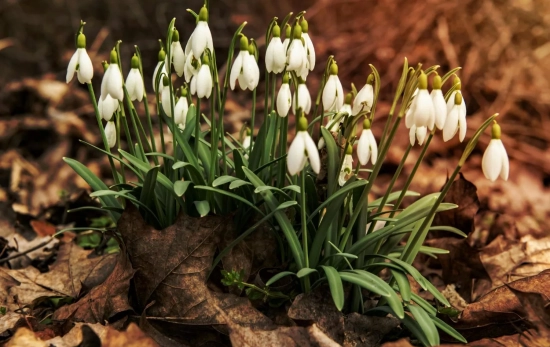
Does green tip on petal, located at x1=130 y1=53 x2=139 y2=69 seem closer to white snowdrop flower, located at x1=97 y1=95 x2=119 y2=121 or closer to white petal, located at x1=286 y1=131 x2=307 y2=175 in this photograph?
white snowdrop flower, located at x1=97 y1=95 x2=119 y2=121

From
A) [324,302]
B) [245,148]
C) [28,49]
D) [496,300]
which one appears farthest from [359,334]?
[28,49]

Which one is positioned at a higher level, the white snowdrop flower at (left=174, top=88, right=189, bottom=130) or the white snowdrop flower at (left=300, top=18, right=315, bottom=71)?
the white snowdrop flower at (left=300, top=18, right=315, bottom=71)

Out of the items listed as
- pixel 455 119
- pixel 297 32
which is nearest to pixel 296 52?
pixel 297 32

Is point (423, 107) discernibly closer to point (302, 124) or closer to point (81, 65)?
point (302, 124)

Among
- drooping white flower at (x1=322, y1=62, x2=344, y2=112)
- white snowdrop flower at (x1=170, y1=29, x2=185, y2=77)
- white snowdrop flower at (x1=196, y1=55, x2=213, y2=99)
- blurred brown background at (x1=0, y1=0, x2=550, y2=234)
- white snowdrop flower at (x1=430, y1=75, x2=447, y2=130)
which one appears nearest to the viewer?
white snowdrop flower at (x1=430, y1=75, x2=447, y2=130)

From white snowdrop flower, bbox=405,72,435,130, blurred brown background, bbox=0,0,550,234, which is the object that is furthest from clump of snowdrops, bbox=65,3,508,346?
blurred brown background, bbox=0,0,550,234

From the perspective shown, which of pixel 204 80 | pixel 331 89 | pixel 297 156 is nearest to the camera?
pixel 297 156
